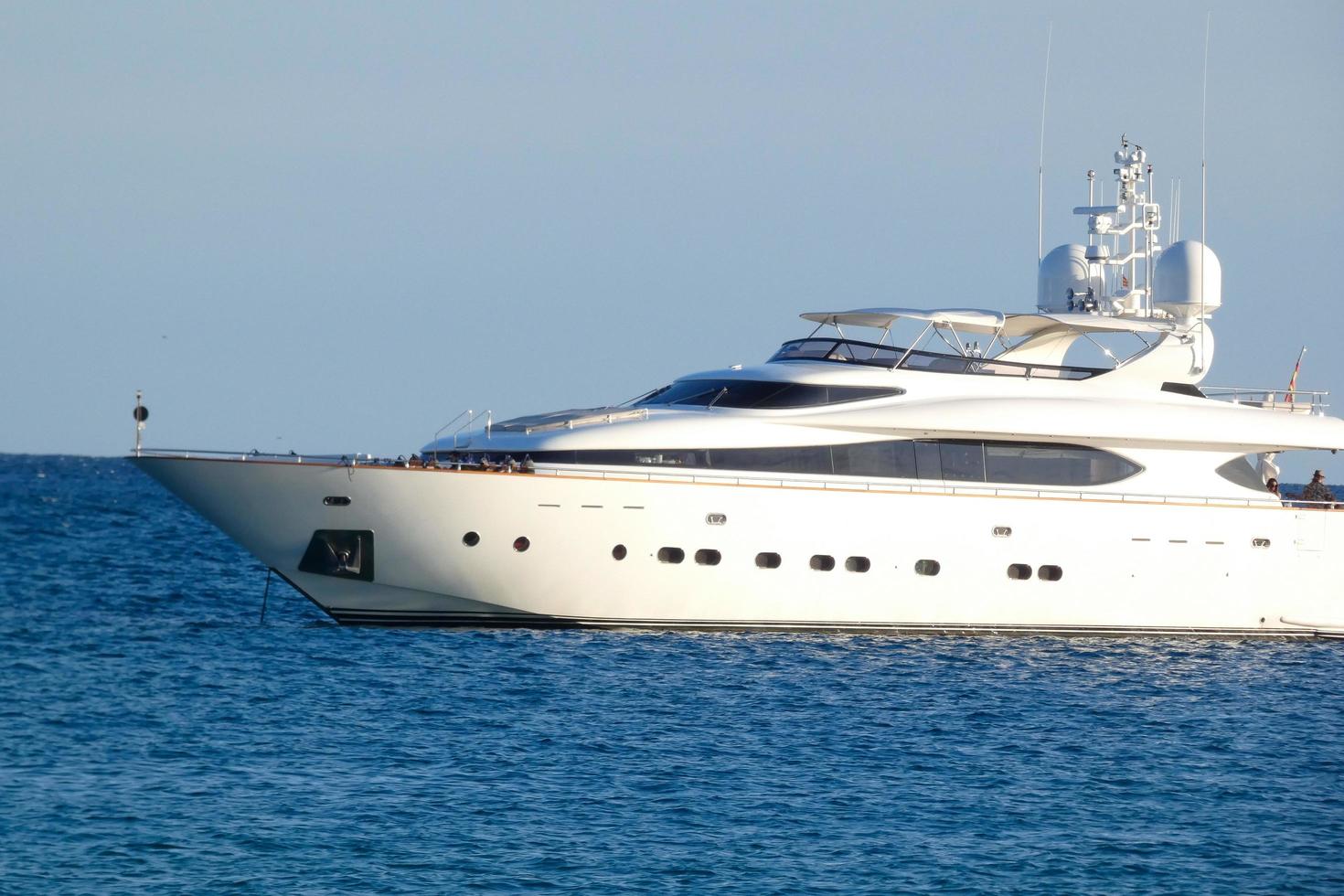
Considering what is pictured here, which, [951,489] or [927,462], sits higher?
[927,462]

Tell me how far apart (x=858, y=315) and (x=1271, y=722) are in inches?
415

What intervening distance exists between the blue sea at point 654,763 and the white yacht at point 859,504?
72 cm

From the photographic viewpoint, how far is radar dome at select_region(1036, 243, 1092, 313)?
31.9 m

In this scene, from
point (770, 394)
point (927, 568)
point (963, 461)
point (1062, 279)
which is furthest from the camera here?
point (1062, 279)

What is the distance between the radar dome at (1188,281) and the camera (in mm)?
30422

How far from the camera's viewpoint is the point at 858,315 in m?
28.4

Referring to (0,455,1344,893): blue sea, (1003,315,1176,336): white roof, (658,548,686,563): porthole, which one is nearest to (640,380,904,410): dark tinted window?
(658,548,686,563): porthole

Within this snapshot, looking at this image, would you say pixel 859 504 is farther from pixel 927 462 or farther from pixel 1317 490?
pixel 1317 490

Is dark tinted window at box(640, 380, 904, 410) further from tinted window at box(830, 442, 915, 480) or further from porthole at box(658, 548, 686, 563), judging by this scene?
porthole at box(658, 548, 686, 563)

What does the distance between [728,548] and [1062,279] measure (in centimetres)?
1146

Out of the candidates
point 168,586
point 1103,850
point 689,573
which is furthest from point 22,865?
point 168,586

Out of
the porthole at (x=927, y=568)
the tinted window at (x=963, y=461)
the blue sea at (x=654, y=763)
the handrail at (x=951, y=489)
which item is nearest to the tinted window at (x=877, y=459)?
the handrail at (x=951, y=489)

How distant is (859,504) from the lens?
82.4 ft

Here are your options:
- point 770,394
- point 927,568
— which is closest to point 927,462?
point 927,568
